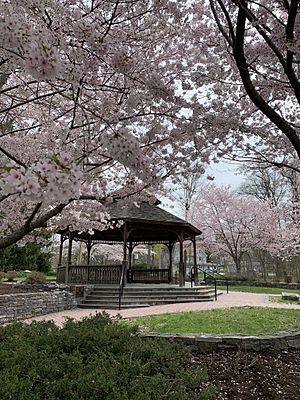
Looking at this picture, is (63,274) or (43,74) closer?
(43,74)

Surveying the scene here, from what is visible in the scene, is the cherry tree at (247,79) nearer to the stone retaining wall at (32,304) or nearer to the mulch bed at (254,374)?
the mulch bed at (254,374)

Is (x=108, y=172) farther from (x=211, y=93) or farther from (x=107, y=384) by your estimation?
(x=107, y=384)

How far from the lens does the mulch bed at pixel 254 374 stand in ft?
11.7

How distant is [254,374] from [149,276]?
12.4m

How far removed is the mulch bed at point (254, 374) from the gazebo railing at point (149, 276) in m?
11.1

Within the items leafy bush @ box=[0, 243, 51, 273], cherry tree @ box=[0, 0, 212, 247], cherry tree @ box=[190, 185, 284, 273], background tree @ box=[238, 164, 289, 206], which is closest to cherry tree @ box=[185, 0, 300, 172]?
cherry tree @ box=[0, 0, 212, 247]

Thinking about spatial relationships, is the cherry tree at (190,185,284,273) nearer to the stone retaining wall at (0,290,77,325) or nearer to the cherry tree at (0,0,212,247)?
the stone retaining wall at (0,290,77,325)

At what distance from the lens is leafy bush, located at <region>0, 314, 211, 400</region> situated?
9.16 ft

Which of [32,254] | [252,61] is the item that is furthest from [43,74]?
[32,254]

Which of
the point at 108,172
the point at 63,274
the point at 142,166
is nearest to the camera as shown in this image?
the point at 142,166

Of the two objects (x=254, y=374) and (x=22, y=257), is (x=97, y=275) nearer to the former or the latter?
(x=254, y=374)

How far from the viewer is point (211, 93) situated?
5.29 metres

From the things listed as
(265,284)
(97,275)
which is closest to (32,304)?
(97,275)

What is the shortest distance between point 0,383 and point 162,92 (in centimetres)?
283
